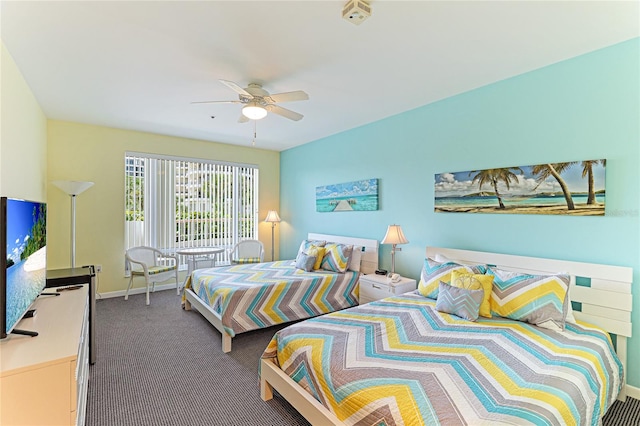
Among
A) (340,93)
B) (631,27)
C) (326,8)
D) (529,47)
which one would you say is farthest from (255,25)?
(631,27)

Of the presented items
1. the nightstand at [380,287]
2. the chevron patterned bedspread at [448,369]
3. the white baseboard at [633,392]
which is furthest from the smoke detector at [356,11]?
the white baseboard at [633,392]

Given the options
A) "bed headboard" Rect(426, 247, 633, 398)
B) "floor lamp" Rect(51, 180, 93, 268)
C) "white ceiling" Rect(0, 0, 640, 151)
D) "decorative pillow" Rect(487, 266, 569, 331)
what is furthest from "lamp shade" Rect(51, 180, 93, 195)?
"bed headboard" Rect(426, 247, 633, 398)

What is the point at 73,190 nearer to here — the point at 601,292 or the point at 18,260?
the point at 18,260

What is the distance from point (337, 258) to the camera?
13.4ft

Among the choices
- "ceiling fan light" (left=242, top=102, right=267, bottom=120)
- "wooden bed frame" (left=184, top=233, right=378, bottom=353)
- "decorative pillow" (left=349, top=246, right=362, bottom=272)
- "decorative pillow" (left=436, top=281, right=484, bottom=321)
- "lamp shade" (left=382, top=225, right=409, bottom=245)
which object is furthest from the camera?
"decorative pillow" (left=349, top=246, right=362, bottom=272)

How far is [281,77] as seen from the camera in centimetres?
287

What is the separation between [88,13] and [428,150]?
3344mm

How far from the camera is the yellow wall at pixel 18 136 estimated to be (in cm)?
237

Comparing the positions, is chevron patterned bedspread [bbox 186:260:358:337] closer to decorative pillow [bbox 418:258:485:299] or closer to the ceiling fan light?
decorative pillow [bbox 418:258:485:299]

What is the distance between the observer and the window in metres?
4.99

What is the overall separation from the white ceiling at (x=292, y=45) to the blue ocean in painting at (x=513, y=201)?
1168mm

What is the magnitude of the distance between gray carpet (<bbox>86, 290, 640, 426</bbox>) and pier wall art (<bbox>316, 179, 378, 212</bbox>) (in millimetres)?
2101

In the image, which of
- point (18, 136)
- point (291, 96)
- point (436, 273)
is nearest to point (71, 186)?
point (18, 136)

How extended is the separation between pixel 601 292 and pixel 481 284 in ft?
2.87
